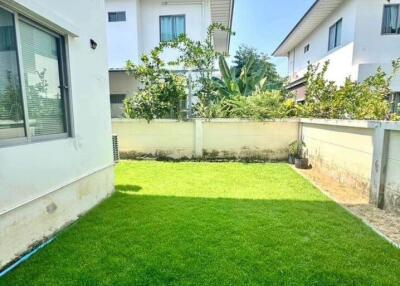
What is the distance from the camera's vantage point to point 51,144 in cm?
369

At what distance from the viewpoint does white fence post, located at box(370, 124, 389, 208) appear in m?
4.66

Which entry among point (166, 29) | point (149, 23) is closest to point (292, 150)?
point (166, 29)

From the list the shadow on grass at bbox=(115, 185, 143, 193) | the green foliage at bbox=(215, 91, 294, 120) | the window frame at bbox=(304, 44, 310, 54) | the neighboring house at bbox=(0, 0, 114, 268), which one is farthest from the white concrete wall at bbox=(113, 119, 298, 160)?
the window frame at bbox=(304, 44, 310, 54)

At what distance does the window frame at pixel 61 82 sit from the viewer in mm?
3158

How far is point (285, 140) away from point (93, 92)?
22.8 ft

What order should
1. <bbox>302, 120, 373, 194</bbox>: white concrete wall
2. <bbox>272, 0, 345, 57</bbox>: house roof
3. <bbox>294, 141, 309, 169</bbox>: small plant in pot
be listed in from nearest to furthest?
<bbox>302, 120, 373, 194</bbox>: white concrete wall, <bbox>294, 141, 309, 169</bbox>: small plant in pot, <bbox>272, 0, 345, 57</bbox>: house roof

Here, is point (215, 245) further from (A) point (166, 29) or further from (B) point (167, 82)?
(A) point (166, 29)

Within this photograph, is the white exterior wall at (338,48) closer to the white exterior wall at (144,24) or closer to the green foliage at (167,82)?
the green foliage at (167,82)

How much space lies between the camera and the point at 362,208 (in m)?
4.84

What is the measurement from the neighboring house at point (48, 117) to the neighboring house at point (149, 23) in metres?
8.36

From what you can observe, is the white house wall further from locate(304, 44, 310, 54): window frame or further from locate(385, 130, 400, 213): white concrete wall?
locate(385, 130, 400, 213): white concrete wall

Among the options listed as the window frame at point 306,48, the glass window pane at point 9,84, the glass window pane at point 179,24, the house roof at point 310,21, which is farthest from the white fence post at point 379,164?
the window frame at point 306,48

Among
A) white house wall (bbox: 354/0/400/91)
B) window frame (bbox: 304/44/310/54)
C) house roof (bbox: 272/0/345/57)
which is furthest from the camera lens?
window frame (bbox: 304/44/310/54)

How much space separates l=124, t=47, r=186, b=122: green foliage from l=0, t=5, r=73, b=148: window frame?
16.8ft
